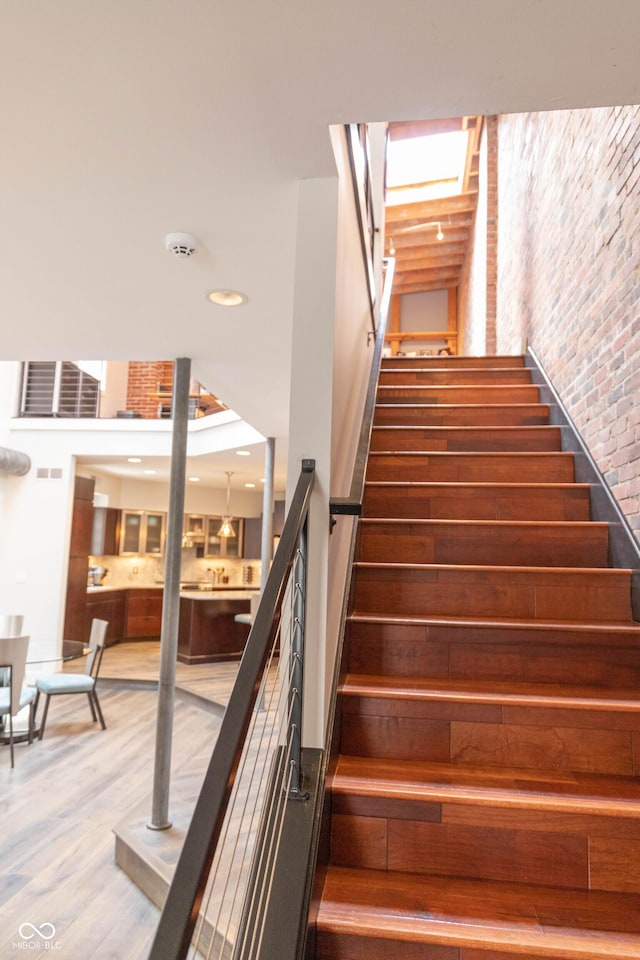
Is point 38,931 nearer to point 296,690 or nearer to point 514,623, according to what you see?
point 296,690

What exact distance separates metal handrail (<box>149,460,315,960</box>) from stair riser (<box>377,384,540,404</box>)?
2.83 meters

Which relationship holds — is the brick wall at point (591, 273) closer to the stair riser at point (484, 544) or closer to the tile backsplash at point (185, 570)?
the stair riser at point (484, 544)

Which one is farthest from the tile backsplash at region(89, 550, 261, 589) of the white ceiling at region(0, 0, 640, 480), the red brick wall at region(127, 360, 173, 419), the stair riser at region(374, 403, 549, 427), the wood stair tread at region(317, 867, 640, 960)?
the wood stair tread at region(317, 867, 640, 960)

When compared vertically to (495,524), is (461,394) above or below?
above

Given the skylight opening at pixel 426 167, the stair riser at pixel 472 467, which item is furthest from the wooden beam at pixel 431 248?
the stair riser at pixel 472 467

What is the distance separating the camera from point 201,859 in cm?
82

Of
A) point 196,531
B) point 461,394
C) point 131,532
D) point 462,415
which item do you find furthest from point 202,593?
point 462,415

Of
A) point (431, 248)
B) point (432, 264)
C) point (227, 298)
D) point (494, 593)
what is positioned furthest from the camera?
point (432, 264)

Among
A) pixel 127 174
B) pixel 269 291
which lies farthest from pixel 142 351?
pixel 127 174

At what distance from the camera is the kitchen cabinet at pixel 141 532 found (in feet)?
36.6

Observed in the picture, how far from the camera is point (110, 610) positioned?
10156mm

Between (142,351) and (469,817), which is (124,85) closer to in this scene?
(469,817)

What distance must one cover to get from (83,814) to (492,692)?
3488 mm

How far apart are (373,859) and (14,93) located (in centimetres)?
229
